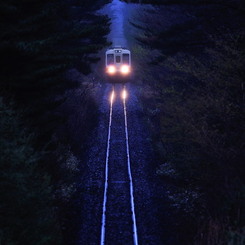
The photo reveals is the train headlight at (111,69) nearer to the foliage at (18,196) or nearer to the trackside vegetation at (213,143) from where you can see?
the trackside vegetation at (213,143)

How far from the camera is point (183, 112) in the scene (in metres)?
11.7

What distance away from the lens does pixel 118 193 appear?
13.6 meters

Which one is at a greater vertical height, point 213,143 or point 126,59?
point 126,59

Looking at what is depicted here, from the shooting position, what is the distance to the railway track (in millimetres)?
10797

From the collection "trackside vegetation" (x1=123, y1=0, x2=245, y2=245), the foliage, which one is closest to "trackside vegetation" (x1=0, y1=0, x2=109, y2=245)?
the foliage

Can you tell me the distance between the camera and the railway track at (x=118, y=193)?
1080 cm

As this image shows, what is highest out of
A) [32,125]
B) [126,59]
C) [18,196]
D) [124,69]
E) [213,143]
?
[126,59]

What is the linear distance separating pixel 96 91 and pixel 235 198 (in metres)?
23.5

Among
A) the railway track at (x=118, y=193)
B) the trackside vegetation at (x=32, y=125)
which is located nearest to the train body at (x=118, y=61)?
the railway track at (x=118, y=193)

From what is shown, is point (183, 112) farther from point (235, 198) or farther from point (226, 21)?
point (226, 21)

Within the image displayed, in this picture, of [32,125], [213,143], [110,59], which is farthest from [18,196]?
[110,59]

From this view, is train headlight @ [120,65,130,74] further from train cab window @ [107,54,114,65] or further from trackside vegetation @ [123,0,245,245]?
trackside vegetation @ [123,0,245,245]

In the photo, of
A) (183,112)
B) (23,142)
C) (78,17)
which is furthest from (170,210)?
(78,17)

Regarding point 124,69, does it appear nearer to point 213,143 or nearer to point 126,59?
point 126,59
